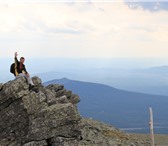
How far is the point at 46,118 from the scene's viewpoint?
41312 mm

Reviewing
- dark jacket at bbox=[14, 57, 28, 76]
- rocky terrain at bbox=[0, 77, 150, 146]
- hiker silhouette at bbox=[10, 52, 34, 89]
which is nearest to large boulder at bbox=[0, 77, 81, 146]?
rocky terrain at bbox=[0, 77, 150, 146]

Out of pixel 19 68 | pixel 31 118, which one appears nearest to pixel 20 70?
pixel 19 68

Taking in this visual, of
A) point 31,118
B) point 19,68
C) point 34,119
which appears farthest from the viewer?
point 19,68

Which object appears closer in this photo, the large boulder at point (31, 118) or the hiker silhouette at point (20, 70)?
the large boulder at point (31, 118)

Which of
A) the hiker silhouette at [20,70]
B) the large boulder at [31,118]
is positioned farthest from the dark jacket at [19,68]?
the large boulder at [31,118]

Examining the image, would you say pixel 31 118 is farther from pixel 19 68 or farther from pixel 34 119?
pixel 19 68

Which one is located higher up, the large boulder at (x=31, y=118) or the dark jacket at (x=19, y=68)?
the dark jacket at (x=19, y=68)

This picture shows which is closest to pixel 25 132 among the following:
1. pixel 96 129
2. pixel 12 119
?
pixel 12 119

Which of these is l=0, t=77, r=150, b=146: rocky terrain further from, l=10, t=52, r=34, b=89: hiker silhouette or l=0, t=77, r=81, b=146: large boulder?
l=10, t=52, r=34, b=89: hiker silhouette

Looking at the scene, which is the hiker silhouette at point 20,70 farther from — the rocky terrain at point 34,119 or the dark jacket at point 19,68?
the rocky terrain at point 34,119

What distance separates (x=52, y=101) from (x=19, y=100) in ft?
14.4

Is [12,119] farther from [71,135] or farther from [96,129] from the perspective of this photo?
[96,129]

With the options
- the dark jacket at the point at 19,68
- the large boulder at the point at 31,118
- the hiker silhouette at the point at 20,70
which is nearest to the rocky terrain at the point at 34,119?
the large boulder at the point at 31,118

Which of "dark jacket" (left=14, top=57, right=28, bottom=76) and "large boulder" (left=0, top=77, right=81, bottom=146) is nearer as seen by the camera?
"large boulder" (left=0, top=77, right=81, bottom=146)
